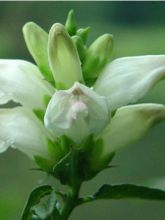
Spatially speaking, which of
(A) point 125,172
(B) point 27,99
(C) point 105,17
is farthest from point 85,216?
(B) point 27,99

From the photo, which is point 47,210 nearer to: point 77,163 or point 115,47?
point 77,163

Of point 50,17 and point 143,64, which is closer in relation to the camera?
point 143,64

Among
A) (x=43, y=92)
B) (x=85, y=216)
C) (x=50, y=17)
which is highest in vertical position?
(x=43, y=92)

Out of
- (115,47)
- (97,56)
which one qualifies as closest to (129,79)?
(97,56)

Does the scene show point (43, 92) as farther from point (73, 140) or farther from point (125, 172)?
point (125, 172)

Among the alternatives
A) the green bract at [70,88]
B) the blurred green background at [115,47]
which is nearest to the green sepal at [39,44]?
the green bract at [70,88]

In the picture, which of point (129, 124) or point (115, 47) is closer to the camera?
point (129, 124)

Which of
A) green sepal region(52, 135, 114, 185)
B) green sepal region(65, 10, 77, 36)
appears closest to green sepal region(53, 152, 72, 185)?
green sepal region(52, 135, 114, 185)
